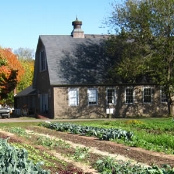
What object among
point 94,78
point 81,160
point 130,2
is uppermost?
point 130,2

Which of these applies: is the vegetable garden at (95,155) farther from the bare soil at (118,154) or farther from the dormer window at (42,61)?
the dormer window at (42,61)

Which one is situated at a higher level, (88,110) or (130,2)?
(130,2)

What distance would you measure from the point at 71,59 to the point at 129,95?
6258mm

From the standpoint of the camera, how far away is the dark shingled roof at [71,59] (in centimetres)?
3525

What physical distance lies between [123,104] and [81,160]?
26.1 metres

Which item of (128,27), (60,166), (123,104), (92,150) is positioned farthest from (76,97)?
(60,166)

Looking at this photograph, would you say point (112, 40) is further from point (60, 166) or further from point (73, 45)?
point (60, 166)

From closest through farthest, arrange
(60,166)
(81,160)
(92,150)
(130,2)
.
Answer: (60,166) → (81,160) → (92,150) → (130,2)

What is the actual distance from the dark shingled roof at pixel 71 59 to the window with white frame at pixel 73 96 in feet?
2.39

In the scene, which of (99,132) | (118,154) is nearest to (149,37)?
(99,132)

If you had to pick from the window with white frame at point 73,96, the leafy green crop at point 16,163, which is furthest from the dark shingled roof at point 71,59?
the leafy green crop at point 16,163

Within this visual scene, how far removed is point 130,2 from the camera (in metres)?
32.5

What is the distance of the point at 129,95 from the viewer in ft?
120

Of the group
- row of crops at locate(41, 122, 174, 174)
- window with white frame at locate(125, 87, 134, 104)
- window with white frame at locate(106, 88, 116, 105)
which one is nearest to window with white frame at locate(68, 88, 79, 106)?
window with white frame at locate(106, 88, 116, 105)
